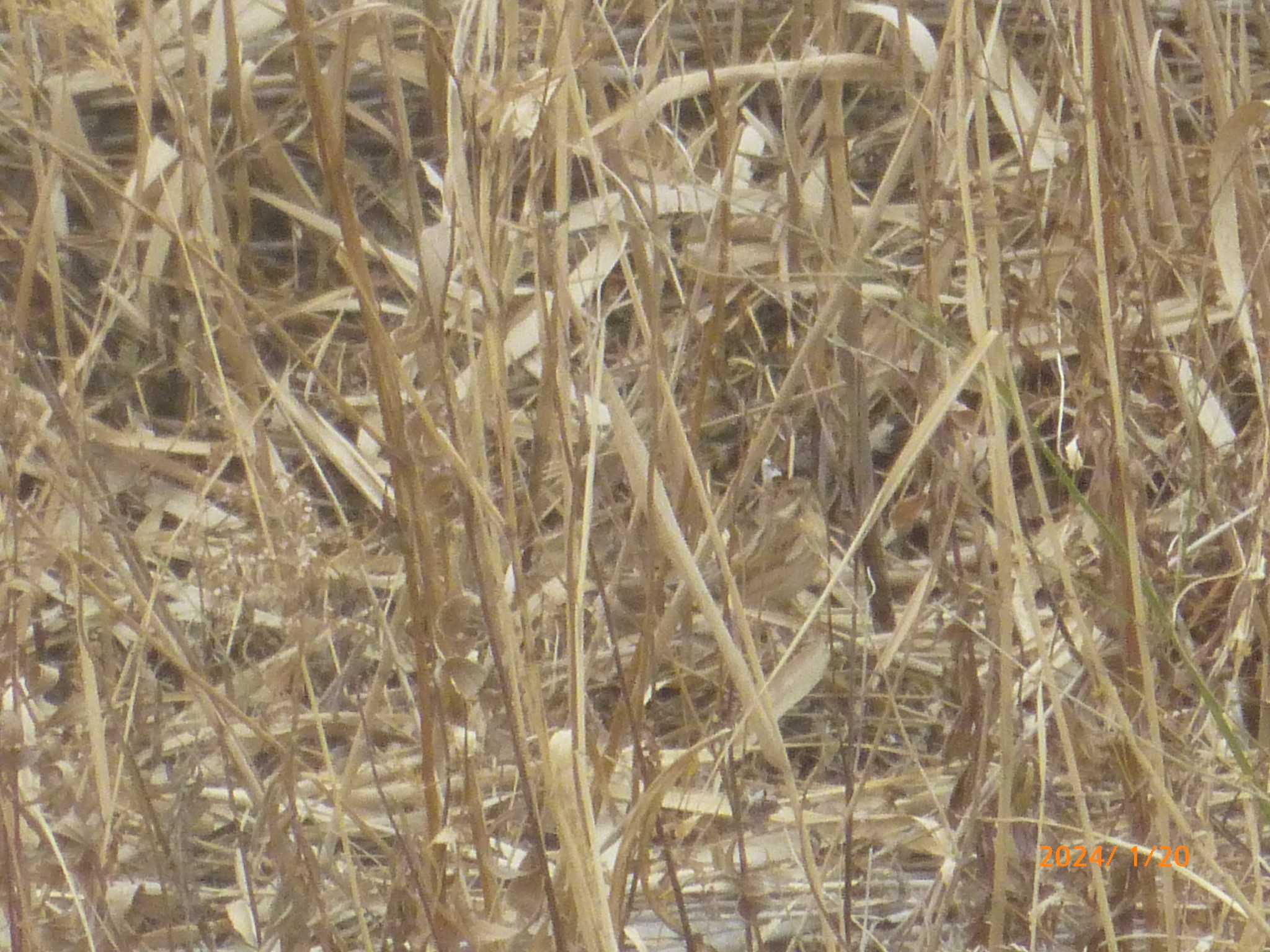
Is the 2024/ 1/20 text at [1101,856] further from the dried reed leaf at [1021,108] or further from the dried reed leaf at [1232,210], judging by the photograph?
the dried reed leaf at [1021,108]

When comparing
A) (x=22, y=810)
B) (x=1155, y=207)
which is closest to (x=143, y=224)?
(x=22, y=810)

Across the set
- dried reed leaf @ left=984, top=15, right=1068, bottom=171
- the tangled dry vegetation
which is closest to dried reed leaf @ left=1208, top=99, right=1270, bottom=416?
the tangled dry vegetation

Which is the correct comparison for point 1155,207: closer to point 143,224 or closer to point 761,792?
point 761,792

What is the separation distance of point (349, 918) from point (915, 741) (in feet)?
1.13

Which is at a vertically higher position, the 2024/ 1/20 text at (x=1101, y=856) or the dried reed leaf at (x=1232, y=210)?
the dried reed leaf at (x=1232, y=210)

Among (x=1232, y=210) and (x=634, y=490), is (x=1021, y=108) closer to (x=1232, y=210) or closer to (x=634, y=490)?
(x=1232, y=210)

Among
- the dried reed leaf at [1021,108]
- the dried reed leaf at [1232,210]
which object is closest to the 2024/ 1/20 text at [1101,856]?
the dried reed leaf at [1232,210]

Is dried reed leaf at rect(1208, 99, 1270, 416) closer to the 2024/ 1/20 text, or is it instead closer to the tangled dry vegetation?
the tangled dry vegetation

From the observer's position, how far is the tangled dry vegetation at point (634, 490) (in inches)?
20.0

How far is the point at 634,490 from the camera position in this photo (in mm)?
537

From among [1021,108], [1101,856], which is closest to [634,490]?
[1101,856]

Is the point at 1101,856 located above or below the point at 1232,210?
below

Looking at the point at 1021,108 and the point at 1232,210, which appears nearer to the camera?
the point at 1232,210

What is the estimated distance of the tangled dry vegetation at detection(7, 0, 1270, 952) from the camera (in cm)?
51
